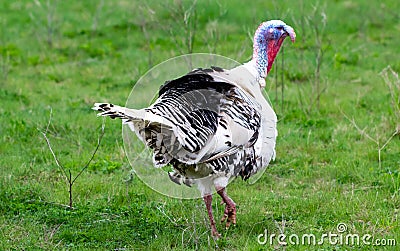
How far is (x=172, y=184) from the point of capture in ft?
22.0

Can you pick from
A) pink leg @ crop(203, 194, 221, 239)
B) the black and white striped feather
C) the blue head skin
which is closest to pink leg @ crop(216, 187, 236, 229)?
pink leg @ crop(203, 194, 221, 239)

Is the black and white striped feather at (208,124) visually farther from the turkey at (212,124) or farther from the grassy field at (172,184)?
the grassy field at (172,184)

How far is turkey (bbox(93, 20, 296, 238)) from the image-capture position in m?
5.64

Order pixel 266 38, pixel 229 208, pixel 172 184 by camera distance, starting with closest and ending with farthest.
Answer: pixel 229 208, pixel 172 184, pixel 266 38

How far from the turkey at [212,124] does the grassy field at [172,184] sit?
1.76ft

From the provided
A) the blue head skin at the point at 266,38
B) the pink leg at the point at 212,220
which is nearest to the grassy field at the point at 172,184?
the pink leg at the point at 212,220

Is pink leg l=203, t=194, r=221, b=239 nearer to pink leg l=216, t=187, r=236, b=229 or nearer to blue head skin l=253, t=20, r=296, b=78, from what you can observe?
pink leg l=216, t=187, r=236, b=229

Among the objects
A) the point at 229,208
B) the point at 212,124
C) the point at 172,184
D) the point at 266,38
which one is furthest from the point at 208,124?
the point at 266,38

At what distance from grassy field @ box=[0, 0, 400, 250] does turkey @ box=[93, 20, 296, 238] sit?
0.54 metres

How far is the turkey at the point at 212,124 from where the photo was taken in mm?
5641

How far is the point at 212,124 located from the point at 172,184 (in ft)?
3.31

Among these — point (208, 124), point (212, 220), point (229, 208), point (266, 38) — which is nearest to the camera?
point (208, 124)

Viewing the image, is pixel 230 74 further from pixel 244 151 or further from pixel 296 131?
pixel 296 131

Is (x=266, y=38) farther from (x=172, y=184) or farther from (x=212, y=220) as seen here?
(x=212, y=220)
